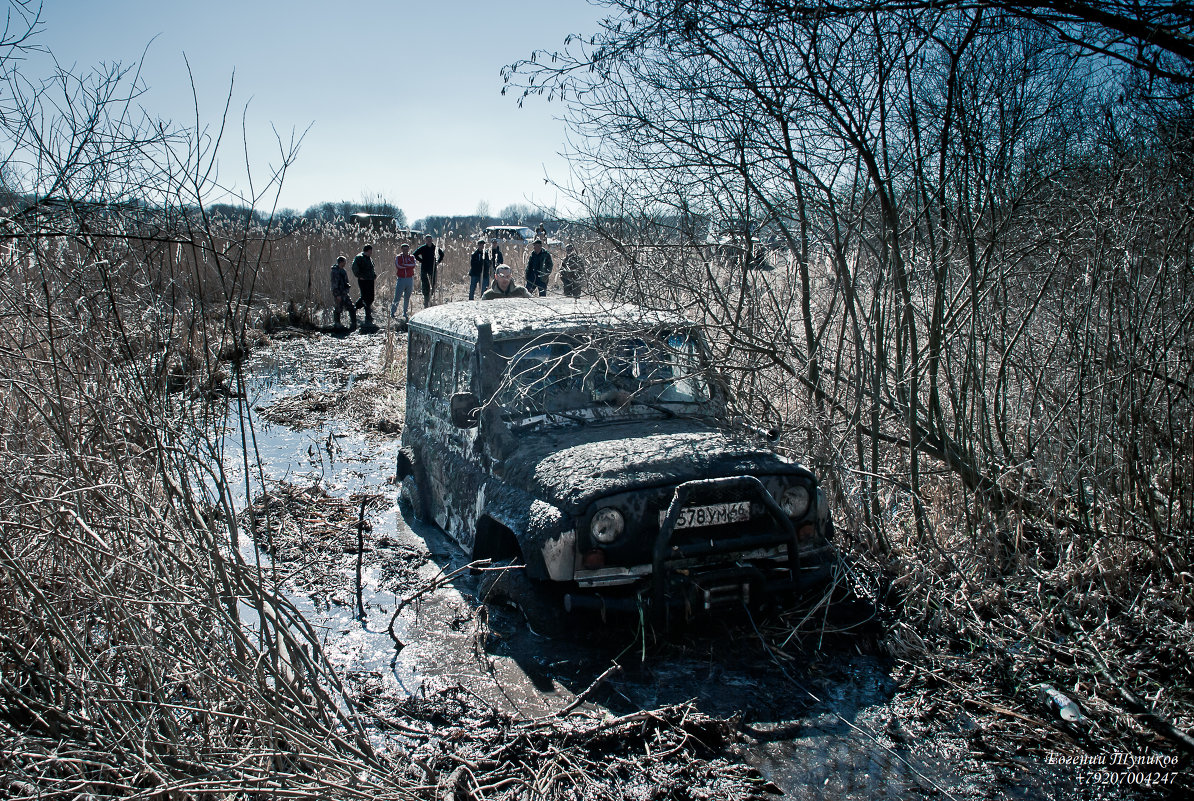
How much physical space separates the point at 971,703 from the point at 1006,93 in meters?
4.00

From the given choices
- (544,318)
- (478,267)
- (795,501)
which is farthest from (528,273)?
(795,501)

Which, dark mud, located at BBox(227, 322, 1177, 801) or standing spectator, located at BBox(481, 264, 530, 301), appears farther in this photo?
standing spectator, located at BBox(481, 264, 530, 301)

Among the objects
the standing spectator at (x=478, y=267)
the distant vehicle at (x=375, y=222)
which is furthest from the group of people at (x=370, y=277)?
the distant vehicle at (x=375, y=222)

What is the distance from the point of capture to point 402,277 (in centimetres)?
1812

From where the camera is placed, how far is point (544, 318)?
17.7 ft

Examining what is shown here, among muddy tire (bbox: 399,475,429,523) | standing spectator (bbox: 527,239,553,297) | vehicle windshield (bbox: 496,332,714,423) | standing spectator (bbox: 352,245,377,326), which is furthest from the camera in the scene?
standing spectator (bbox: 352,245,377,326)

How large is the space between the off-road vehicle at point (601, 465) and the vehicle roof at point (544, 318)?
0.01 metres

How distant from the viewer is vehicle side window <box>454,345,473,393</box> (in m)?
5.27

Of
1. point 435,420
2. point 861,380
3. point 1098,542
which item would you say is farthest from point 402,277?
point 1098,542

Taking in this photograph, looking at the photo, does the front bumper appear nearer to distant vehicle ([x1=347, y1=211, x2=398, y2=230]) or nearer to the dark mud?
the dark mud

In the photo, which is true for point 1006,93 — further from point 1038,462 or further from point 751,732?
point 751,732

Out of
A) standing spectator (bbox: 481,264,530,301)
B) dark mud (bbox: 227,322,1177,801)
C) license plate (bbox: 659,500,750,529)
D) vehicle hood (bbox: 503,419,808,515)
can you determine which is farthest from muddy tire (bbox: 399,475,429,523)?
standing spectator (bbox: 481,264,530,301)

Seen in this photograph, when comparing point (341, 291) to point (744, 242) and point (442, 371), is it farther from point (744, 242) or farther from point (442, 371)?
point (744, 242)

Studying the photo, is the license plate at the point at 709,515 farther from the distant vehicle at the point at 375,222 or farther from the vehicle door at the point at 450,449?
the distant vehicle at the point at 375,222
